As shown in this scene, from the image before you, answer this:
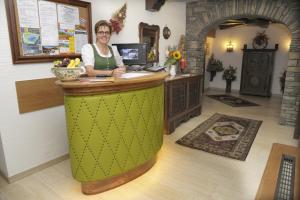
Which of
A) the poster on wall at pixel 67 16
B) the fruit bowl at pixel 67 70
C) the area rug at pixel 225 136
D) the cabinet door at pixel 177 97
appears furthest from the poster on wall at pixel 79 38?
the area rug at pixel 225 136

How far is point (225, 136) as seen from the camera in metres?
3.48

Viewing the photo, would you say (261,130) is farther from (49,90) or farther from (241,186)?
(49,90)

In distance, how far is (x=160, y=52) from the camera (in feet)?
14.4

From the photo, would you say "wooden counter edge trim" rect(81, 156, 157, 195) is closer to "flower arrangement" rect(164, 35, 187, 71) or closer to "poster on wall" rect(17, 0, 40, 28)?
"poster on wall" rect(17, 0, 40, 28)

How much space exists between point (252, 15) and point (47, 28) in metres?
3.90

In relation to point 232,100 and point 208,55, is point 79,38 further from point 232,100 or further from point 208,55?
point 208,55

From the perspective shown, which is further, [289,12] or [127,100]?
Answer: [289,12]

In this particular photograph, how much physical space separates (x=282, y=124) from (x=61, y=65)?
13.3ft

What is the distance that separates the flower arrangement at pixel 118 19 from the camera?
3.13 m

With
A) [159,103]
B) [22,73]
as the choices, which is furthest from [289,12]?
[22,73]

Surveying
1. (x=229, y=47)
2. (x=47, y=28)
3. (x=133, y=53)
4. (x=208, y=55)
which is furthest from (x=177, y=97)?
(x=229, y=47)

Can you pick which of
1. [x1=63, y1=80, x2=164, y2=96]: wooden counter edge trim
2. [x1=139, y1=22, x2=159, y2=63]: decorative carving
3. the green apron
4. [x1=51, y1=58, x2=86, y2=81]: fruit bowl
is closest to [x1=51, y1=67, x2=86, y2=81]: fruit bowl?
[x1=51, y1=58, x2=86, y2=81]: fruit bowl

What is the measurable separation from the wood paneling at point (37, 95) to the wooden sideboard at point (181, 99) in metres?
1.66

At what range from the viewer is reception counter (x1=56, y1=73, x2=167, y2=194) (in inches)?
69.9
